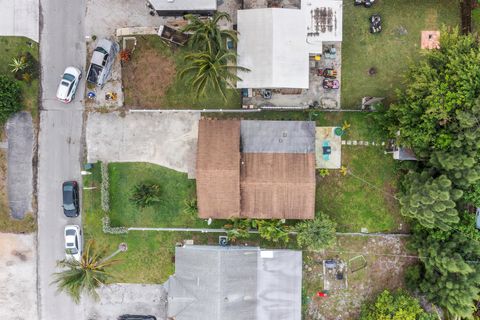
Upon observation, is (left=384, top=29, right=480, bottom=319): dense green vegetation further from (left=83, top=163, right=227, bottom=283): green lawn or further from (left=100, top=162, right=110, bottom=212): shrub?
(left=100, top=162, right=110, bottom=212): shrub

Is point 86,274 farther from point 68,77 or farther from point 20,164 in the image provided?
point 68,77

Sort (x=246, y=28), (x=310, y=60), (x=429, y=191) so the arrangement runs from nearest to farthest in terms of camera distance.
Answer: (x=429, y=191) < (x=246, y=28) < (x=310, y=60)

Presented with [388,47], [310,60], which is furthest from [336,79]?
[388,47]

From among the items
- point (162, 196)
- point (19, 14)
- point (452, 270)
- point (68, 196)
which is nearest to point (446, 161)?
point (452, 270)

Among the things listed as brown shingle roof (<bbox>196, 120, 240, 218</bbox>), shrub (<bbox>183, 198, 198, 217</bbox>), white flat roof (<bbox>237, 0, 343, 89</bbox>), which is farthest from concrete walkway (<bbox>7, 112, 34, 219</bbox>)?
white flat roof (<bbox>237, 0, 343, 89</bbox>)

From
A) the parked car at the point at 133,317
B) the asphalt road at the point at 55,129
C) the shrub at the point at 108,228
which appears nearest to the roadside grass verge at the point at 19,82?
the asphalt road at the point at 55,129

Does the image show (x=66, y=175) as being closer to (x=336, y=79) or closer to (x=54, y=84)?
(x=54, y=84)
